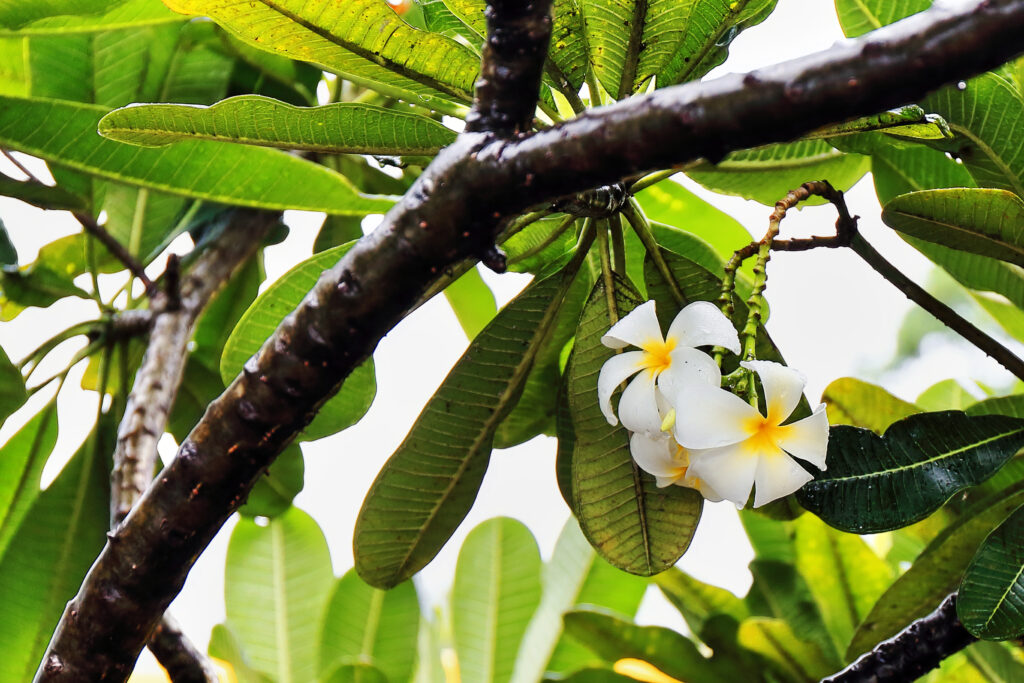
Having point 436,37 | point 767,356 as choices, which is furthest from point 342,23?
point 767,356

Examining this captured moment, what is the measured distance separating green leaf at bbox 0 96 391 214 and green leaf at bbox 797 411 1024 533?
432mm

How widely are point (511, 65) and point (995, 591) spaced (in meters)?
0.42

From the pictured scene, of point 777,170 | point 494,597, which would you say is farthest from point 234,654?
point 777,170

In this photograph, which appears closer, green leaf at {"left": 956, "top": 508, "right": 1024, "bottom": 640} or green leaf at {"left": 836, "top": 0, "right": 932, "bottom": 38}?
green leaf at {"left": 956, "top": 508, "right": 1024, "bottom": 640}

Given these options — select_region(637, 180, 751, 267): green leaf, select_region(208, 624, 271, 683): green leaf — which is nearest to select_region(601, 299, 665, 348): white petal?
select_region(637, 180, 751, 267): green leaf

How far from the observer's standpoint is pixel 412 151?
0.55m

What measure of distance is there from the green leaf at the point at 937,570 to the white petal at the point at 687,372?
0.32 metres

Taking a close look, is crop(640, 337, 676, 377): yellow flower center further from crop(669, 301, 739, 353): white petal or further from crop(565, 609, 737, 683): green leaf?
crop(565, 609, 737, 683): green leaf

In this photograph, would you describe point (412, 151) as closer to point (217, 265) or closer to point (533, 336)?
point (533, 336)

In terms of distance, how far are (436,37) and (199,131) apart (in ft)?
0.54

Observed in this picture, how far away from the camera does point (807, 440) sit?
449mm

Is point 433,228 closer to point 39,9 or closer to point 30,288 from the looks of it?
point 39,9

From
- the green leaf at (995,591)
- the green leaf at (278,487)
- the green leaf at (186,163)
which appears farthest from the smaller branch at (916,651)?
the green leaf at (278,487)

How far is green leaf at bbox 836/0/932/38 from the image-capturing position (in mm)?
662
